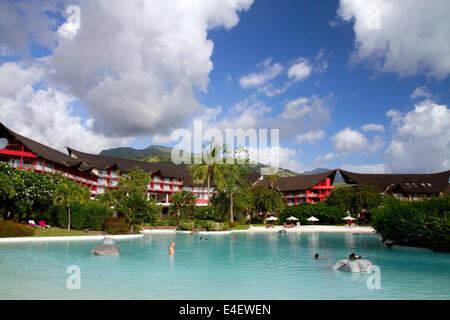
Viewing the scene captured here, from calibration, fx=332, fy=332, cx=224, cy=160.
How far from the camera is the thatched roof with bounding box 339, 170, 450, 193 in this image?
72.9m

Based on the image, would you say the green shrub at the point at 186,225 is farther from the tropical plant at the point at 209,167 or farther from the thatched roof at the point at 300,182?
the thatched roof at the point at 300,182

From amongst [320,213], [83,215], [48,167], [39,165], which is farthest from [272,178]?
[83,215]

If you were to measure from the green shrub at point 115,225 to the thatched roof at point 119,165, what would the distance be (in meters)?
31.1

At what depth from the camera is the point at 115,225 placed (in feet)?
105

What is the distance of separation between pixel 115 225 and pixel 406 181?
67.6 metres

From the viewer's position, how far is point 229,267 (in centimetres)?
1499

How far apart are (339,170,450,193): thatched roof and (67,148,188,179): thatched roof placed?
40068 mm

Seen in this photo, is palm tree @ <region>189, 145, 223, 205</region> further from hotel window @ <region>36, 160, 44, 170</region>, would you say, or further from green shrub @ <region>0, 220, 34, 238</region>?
green shrub @ <region>0, 220, 34, 238</region>

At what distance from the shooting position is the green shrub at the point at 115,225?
31812mm

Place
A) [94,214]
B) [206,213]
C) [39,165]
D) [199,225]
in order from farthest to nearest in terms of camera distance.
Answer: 1. [39,165]
2. [206,213]
3. [199,225]
4. [94,214]

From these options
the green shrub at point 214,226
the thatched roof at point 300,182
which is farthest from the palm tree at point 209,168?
the thatched roof at point 300,182

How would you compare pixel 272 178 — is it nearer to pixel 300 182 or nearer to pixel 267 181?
pixel 267 181
